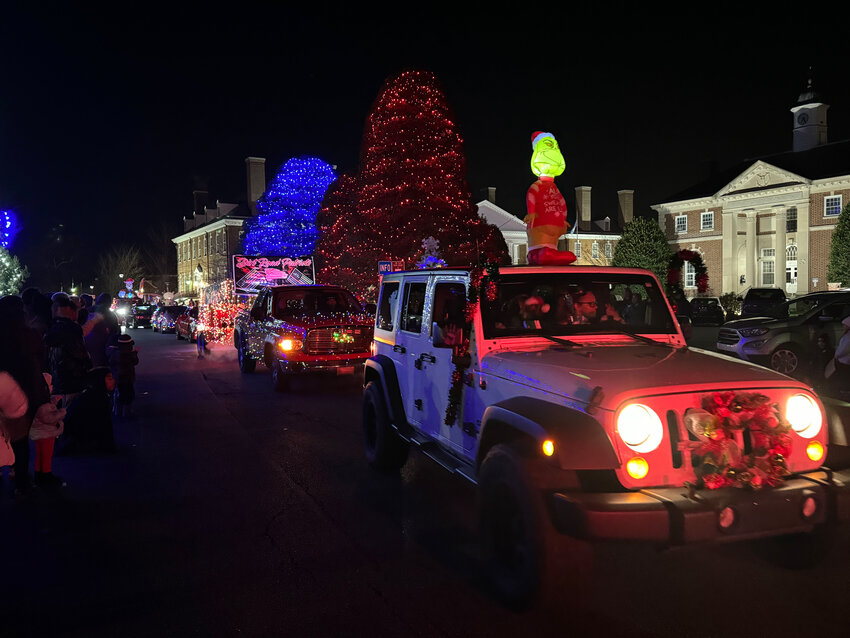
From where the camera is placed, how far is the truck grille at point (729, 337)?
15648 millimetres

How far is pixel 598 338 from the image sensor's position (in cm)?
510

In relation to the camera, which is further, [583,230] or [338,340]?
[583,230]

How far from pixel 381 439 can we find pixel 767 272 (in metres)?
54.2

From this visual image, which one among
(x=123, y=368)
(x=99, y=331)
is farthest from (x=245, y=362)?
(x=99, y=331)

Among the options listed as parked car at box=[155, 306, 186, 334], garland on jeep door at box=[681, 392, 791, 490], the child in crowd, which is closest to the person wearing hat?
the child in crowd

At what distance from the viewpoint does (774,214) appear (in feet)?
173

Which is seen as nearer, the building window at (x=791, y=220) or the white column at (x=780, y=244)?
the white column at (x=780, y=244)

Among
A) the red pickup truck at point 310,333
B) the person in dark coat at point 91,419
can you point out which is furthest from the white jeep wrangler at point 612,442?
the red pickup truck at point 310,333

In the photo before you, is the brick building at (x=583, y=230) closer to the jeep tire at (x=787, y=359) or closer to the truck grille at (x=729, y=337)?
the truck grille at (x=729, y=337)

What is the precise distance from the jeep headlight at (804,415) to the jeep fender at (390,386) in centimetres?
323

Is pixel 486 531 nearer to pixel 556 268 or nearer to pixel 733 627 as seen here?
pixel 733 627

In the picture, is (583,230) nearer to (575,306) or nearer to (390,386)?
(390,386)

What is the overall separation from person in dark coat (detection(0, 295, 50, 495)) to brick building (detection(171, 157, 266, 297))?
51.0 meters

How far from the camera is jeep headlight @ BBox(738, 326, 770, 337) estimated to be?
1486 centimetres
